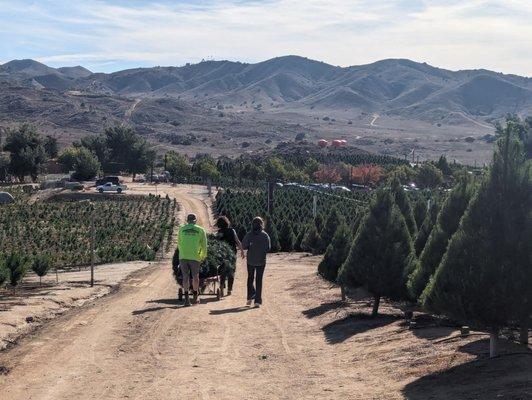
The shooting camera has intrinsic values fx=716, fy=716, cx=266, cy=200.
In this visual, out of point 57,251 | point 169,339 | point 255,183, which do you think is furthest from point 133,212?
point 169,339

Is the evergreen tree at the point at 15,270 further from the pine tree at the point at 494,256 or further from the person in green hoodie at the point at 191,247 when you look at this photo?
the pine tree at the point at 494,256

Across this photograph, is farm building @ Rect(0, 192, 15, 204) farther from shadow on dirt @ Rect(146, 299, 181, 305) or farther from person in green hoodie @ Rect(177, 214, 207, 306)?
person in green hoodie @ Rect(177, 214, 207, 306)

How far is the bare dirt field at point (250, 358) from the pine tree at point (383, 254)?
1.93 ft

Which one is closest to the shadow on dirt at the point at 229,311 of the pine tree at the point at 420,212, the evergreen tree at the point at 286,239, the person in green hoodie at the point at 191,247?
the person in green hoodie at the point at 191,247

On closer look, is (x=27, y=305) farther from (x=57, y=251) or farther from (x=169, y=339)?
(x=57, y=251)

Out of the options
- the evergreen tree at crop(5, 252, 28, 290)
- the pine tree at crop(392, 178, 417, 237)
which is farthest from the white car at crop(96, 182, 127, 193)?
the pine tree at crop(392, 178, 417, 237)

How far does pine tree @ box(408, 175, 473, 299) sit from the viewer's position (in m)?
11.1

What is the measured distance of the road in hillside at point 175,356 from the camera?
786 cm

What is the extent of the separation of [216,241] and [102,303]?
2946 millimetres

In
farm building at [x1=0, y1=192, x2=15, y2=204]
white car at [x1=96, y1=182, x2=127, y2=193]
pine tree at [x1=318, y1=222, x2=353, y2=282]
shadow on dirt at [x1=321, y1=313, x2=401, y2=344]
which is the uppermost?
pine tree at [x1=318, y1=222, x2=353, y2=282]

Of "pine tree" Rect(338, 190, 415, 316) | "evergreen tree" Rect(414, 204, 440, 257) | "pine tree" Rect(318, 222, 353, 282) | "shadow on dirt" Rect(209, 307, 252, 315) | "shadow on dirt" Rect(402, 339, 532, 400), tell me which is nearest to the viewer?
"shadow on dirt" Rect(402, 339, 532, 400)

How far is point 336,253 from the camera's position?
16.3m

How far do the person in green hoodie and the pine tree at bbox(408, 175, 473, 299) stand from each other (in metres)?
4.10

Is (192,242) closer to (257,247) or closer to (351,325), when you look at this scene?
(257,247)
